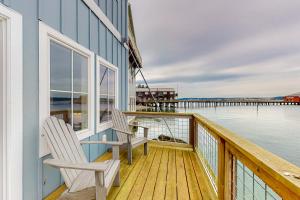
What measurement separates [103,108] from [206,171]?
7.45ft

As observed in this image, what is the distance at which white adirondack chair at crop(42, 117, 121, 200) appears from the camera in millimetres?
1291

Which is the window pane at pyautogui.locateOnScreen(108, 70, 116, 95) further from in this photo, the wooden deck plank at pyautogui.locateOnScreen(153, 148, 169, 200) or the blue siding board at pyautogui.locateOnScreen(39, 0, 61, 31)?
the wooden deck plank at pyautogui.locateOnScreen(153, 148, 169, 200)

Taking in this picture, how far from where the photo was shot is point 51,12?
182 centimetres

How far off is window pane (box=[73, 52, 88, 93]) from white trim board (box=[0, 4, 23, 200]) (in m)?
0.99

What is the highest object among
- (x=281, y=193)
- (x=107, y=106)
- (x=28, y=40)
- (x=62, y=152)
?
(x=28, y=40)

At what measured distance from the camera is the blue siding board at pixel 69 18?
204 centimetres

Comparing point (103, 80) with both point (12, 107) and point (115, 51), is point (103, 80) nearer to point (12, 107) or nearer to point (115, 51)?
point (115, 51)

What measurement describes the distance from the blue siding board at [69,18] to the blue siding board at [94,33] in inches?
18.7

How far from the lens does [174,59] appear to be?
39.3 ft

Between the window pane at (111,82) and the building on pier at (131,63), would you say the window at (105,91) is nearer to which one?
the window pane at (111,82)

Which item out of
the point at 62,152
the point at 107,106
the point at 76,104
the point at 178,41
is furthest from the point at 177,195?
the point at 178,41

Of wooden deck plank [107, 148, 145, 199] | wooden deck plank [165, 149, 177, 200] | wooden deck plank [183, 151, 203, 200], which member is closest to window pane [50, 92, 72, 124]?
wooden deck plank [107, 148, 145, 199]

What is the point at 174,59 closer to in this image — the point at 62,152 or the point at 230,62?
the point at 230,62

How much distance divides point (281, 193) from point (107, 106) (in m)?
3.23
